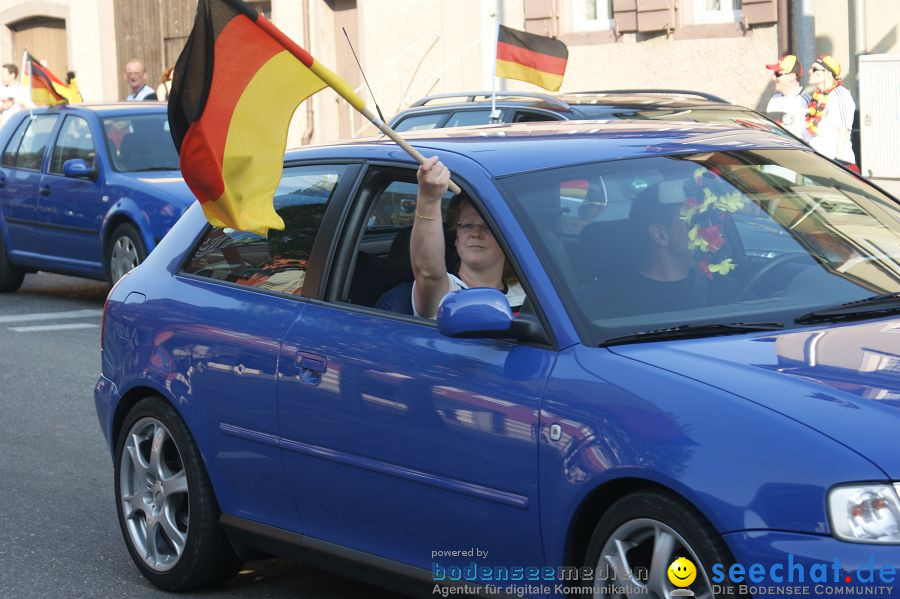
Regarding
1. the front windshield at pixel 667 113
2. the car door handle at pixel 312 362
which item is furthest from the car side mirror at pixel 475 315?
the front windshield at pixel 667 113

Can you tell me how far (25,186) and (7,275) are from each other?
98 cm

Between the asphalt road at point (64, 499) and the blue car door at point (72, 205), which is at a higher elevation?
the blue car door at point (72, 205)

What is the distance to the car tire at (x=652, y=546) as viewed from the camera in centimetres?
364

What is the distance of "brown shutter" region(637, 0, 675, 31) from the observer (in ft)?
61.2

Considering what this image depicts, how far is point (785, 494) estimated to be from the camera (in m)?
3.49

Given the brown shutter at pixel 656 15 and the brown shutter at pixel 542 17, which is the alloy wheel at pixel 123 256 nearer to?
the brown shutter at pixel 656 15

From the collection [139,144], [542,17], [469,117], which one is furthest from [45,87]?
[542,17]

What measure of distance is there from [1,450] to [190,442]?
3083 millimetres

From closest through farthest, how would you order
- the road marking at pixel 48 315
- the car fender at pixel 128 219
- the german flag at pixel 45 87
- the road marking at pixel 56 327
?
1. the road marking at pixel 56 327
2. the car fender at pixel 128 219
3. the road marking at pixel 48 315
4. the german flag at pixel 45 87

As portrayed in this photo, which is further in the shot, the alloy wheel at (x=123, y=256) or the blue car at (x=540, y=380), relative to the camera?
the alloy wheel at (x=123, y=256)

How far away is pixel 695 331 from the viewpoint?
419 cm

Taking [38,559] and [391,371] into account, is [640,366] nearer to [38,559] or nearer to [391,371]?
[391,371]

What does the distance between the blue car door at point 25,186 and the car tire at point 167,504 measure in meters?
8.90

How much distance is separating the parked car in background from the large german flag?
592cm
